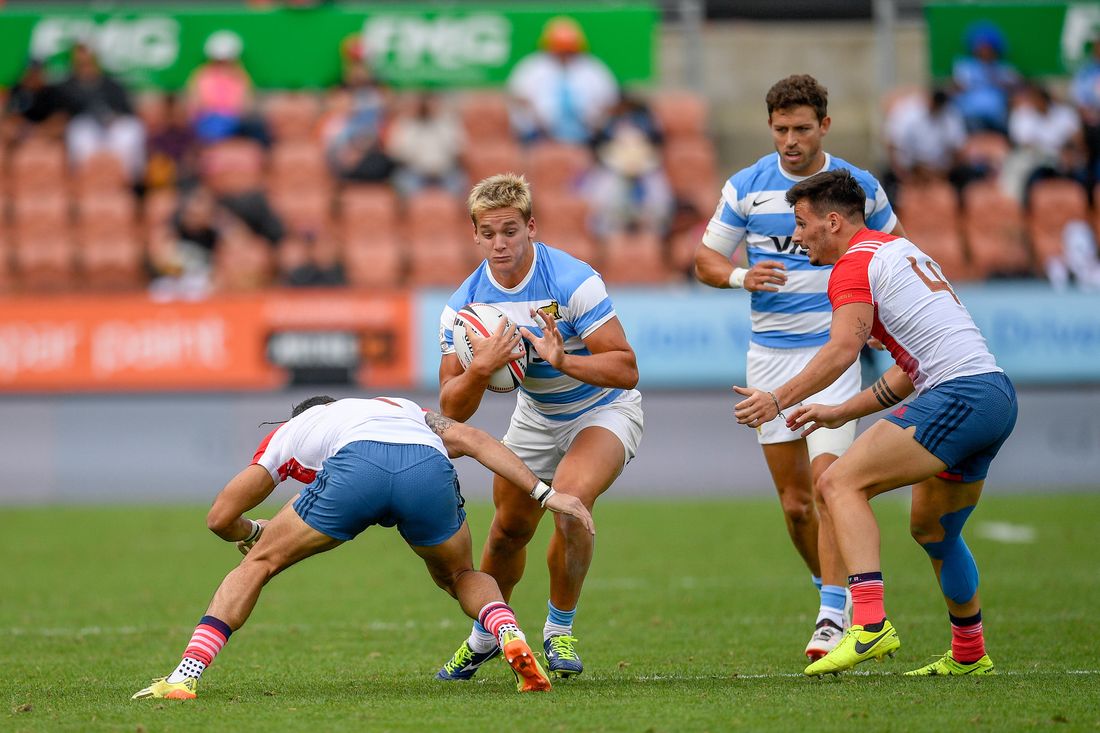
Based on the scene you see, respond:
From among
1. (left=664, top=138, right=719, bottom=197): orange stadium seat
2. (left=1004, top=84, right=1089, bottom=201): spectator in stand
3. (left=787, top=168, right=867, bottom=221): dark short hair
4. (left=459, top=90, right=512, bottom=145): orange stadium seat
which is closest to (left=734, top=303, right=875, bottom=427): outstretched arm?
(left=787, top=168, right=867, bottom=221): dark short hair

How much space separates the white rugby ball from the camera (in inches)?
279

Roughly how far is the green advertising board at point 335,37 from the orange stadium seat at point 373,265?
345 centimetres

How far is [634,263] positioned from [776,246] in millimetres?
9504

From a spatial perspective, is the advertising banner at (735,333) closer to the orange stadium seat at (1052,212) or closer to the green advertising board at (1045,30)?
the orange stadium seat at (1052,212)

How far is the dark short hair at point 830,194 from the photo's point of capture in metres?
6.98

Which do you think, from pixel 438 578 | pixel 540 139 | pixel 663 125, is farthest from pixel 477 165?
pixel 438 578

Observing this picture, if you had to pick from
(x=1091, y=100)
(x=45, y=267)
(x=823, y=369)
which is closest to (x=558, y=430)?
(x=823, y=369)

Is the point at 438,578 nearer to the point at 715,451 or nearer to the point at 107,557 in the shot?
the point at 107,557

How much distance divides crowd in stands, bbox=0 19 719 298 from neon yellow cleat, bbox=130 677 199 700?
10647mm

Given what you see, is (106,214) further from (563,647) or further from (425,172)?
(563,647)

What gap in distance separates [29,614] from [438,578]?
4075 mm

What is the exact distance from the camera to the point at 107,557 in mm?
12531

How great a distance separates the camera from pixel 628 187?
61.9ft

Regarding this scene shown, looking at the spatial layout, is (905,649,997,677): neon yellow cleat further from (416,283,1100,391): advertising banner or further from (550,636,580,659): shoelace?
(416,283,1100,391): advertising banner
